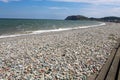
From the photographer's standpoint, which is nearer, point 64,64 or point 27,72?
point 27,72

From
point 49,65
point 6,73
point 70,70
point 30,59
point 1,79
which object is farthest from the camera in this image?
point 30,59

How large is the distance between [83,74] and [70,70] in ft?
1.77

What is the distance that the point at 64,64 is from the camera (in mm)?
8914

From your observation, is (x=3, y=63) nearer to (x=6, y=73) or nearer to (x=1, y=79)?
(x=6, y=73)

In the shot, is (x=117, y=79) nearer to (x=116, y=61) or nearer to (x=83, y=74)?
(x=83, y=74)

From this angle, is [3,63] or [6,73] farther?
[3,63]

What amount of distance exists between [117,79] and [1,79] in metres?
3.64

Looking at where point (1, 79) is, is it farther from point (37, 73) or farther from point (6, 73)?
point (37, 73)

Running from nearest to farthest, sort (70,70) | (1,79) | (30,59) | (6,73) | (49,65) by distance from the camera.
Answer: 1. (1,79)
2. (6,73)
3. (70,70)
4. (49,65)
5. (30,59)

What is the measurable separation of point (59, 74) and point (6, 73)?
1771 mm

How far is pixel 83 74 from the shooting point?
7812 mm

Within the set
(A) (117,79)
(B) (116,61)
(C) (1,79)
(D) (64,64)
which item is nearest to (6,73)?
(C) (1,79)

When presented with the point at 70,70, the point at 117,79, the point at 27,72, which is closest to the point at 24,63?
the point at 27,72

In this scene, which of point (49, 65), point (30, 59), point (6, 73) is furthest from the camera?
point (30, 59)
